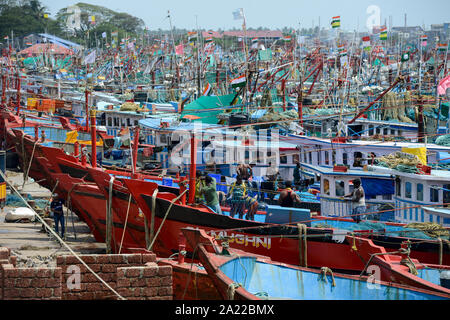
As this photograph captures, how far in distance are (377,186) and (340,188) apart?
784 mm

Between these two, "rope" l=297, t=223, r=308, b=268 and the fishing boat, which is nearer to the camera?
the fishing boat

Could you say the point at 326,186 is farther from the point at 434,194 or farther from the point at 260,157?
the point at 260,157

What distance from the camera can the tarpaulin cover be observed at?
1446 cm

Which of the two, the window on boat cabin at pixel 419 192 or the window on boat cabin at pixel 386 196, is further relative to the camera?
the window on boat cabin at pixel 386 196

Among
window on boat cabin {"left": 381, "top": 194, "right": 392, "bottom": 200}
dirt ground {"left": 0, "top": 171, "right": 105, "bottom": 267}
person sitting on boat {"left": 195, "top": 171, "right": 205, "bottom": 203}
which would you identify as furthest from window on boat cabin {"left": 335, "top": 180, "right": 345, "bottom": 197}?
dirt ground {"left": 0, "top": 171, "right": 105, "bottom": 267}

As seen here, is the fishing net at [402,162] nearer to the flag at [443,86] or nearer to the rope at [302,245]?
the rope at [302,245]

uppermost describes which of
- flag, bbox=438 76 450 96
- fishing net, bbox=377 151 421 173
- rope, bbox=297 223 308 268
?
flag, bbox=438 76 450 96

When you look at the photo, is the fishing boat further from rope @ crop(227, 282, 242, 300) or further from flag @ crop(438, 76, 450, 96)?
flag @ crop(438, 76, 450, 96)

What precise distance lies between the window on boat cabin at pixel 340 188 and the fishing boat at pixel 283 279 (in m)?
4.56

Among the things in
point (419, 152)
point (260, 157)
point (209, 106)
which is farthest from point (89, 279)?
point (209, 106)

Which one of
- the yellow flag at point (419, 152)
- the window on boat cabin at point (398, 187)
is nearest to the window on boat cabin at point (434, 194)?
the window on boat cabin at point (398, 187)

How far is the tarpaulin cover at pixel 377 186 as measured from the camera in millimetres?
14461

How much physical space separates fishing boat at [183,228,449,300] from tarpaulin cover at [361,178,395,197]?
476 centimetres

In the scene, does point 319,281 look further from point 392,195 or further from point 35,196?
point 35,196
